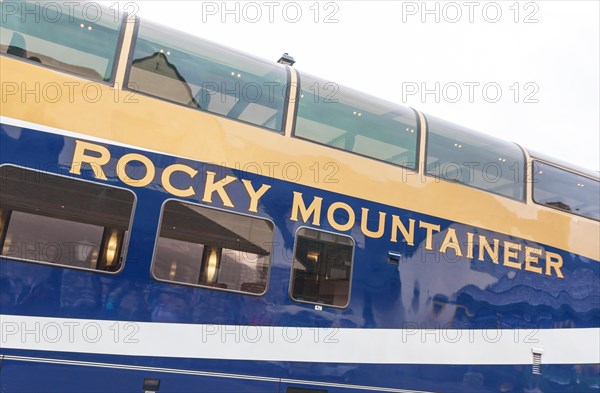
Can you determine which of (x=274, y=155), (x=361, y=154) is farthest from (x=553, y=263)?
(x=274, y=155)

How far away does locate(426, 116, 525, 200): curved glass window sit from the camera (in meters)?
7.16

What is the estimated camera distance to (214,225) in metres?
5.54

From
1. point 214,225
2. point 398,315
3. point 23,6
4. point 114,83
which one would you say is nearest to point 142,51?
point 114,83

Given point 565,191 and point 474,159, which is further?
point 565,191

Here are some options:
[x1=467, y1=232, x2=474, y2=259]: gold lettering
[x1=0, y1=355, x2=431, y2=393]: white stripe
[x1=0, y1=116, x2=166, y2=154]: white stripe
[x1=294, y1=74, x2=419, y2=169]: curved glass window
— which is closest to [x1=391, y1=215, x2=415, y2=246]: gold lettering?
[x1=294, y1=74, x2=419, y2=169]: curved glass window

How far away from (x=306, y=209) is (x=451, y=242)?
2.10 metres

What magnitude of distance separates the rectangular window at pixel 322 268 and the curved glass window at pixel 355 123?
115 cm

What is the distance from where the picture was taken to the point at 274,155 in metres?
6.00

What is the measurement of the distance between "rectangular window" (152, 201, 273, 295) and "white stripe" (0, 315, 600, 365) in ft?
1.52

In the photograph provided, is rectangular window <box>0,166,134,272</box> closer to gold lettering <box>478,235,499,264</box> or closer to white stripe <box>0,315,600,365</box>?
white stripe <box>0,315,600,365</box>

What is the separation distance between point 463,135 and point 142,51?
14.4ft

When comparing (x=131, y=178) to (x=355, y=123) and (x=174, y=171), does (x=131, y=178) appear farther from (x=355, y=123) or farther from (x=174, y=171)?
(x=355, y=123)

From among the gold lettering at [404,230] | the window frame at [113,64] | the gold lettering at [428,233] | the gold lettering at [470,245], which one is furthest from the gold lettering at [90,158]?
the gold lettering at [470,245]

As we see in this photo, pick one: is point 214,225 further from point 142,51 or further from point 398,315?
point 398,315
